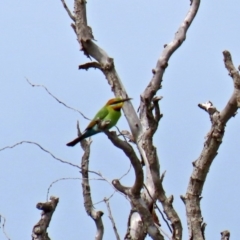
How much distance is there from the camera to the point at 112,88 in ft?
16.5

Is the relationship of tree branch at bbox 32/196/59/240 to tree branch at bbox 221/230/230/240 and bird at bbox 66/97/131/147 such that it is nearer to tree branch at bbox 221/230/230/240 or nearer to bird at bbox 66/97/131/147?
bird at bbox 66/97/131/147

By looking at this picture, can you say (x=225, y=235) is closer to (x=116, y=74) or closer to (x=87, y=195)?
(x=87, y=195)

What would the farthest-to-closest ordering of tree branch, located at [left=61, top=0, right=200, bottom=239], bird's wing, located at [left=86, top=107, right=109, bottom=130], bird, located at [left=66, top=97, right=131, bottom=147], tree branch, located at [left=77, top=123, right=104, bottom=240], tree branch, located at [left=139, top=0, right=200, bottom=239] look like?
bird's wing, located at [left=86, top=107, right=109, bottom=130], bird, located at [left=66, top=97, right=131, bottom=147], tree branch, located at [left=77, top=123, right=104, bottom=240], tree branch, located at [left=61, top=0, right=200, bottom=239], tree branch, located at [left=139, top=0, right=200, bottom=239]

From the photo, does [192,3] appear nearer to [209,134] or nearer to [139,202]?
[209,134]

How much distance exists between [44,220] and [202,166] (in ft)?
4.06

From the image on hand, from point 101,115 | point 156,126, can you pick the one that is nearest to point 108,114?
point 101,115

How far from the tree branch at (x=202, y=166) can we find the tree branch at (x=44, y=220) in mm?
993

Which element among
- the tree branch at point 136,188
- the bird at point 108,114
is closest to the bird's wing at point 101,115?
the bird at point 108,114

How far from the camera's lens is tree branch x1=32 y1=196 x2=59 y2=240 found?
4097mm

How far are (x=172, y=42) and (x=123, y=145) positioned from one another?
198 centimetres

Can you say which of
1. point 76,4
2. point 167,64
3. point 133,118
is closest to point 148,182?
point 133,118

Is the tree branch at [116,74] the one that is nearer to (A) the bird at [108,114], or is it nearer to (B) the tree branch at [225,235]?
(A) the bird at [108,114]

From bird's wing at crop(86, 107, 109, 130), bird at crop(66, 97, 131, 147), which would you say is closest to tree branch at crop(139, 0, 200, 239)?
bird at crop(66, 97, 131, 147)

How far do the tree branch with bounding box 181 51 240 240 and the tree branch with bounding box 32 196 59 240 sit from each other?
39.1 inches
